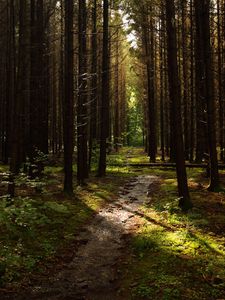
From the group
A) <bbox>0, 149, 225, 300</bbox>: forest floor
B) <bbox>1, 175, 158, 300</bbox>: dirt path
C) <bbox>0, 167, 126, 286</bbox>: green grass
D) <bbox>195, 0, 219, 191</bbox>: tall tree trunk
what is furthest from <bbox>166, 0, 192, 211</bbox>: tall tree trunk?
<bbox>0, 167, 126, 286</bbox>: green grass

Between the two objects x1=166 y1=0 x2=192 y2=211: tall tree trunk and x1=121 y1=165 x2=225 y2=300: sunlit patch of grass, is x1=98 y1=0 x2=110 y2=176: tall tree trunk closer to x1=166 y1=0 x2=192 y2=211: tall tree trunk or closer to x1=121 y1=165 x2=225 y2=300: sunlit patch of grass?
x1=166 y1=0 x2=192 y2=211: tall tree trunk

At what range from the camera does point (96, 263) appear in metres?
8.47

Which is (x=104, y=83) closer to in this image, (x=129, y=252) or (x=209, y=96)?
(x=209, y=96)

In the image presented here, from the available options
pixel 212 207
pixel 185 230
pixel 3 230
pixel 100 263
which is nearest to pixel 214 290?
pixel 100 263

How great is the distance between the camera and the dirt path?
690 centimetres

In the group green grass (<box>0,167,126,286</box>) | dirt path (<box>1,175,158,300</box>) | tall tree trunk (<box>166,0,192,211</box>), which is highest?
tall tree trunk (<box>166,0,192,211</box>)

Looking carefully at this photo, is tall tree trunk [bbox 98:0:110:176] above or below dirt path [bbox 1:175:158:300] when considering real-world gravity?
above

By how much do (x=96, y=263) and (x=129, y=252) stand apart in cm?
102

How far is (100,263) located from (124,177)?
14.6 meters

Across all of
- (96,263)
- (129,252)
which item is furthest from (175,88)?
(96,263)

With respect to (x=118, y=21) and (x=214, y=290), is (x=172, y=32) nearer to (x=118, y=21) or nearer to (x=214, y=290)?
(x=214, y=290)

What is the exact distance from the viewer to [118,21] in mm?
31734

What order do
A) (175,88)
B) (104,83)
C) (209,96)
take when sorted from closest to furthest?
(175,88) < (209,96) < (104,83)

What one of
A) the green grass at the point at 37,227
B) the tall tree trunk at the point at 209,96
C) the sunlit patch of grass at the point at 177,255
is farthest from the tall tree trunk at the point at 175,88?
the green grass at the point at 37,227
